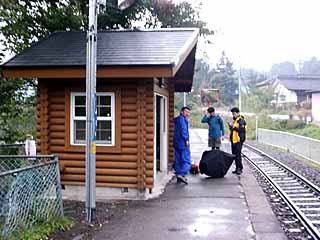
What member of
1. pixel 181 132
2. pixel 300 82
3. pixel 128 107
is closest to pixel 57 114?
pixel 128 107

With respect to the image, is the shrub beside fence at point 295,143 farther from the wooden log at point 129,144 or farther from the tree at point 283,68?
the tree at point 283,68

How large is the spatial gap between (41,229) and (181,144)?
546cm

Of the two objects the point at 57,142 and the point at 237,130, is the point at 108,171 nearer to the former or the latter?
the point at 57,142

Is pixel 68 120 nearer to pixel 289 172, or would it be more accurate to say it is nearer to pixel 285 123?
pixel 289 172

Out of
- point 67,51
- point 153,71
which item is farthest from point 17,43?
point 153,71

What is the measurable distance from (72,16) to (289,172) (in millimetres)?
8572

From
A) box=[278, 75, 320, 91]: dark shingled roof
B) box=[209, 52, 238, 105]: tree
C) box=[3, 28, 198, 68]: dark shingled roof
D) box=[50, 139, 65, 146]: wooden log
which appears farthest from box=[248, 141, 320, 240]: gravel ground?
box=[209, 52, 238, 105]: tree

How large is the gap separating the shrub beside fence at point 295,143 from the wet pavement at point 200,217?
920cm

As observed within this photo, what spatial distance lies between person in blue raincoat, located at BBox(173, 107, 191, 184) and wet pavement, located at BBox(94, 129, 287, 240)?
72cm

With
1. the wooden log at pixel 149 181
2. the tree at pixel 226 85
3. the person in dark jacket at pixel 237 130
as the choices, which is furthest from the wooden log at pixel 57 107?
the tree at pixel 226 85

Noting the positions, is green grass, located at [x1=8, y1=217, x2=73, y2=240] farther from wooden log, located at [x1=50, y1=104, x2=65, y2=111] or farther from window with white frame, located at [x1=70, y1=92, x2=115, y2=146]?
wooden log, located at [x1=50, y1=104, x2=65, y2=111]

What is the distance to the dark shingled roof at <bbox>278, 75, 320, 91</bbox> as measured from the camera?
63.7 meters

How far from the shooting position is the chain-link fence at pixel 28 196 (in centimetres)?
593

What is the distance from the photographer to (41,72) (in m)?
9.23
